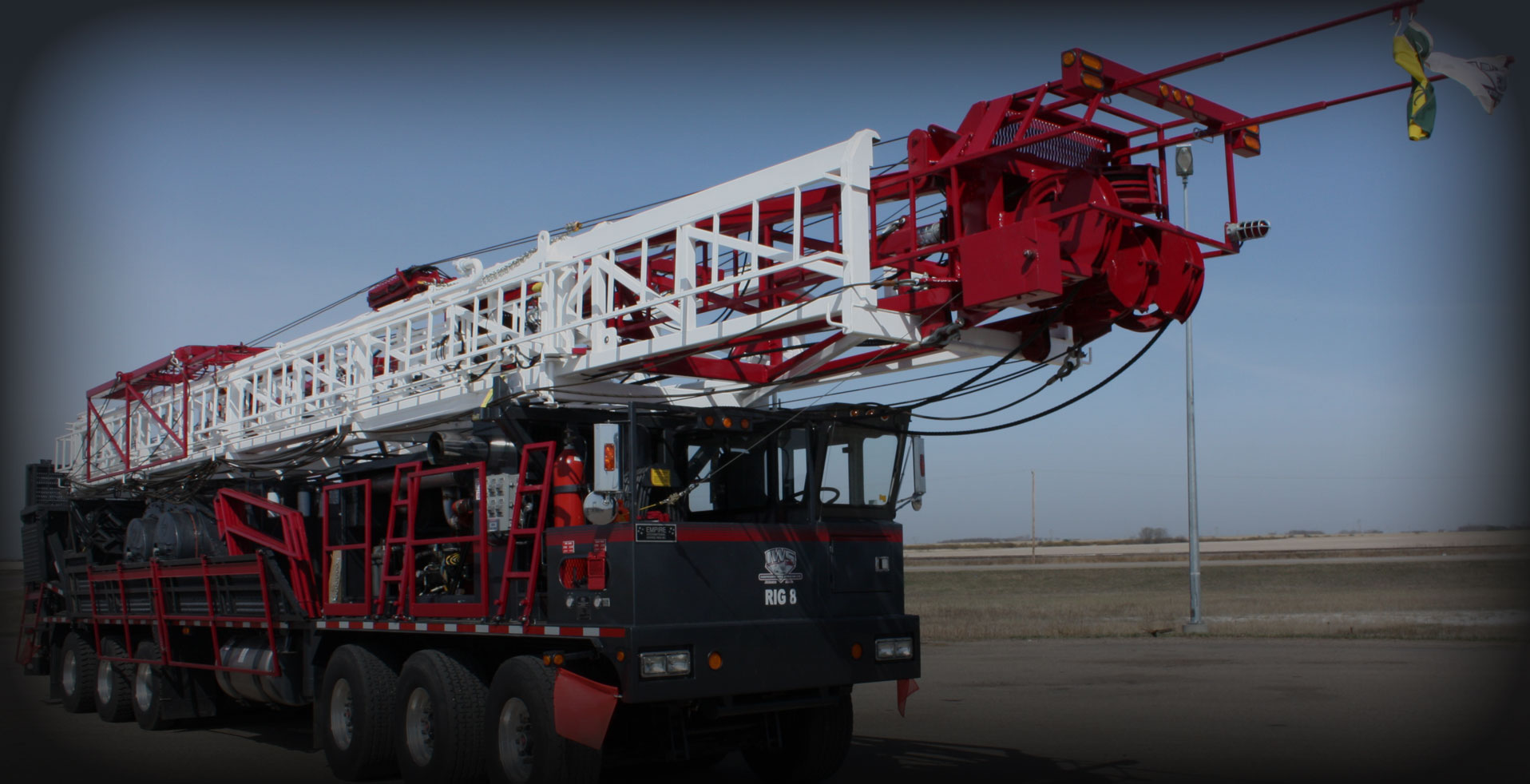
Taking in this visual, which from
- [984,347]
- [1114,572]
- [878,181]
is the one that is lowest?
[1114,572]

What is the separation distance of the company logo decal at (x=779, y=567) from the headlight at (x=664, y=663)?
962 mm

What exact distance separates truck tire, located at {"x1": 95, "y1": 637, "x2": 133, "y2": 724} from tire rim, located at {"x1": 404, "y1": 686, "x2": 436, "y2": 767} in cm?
785

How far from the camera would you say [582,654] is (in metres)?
8.92

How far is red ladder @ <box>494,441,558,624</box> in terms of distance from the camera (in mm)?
9453

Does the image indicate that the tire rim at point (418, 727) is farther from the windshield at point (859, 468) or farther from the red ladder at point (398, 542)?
the windshield at point (859, 468)

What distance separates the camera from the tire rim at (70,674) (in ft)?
56.9

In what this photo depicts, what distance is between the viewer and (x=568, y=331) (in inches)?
382

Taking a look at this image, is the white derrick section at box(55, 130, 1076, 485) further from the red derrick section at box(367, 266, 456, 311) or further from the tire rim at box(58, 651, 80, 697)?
the tire rim at box(58, 651, 80, 697)

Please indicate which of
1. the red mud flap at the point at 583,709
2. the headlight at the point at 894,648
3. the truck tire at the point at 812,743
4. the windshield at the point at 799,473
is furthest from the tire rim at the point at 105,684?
the headlight at the point at 894,648

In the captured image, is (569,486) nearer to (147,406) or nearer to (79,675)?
(147,406)

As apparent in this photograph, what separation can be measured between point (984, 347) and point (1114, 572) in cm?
4641

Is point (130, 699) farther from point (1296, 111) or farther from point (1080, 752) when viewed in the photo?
point (1296, 111)

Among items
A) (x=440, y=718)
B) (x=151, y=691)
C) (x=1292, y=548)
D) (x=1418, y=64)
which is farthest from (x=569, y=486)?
(x=1292, y=548)

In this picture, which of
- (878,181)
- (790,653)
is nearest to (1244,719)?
(790,653)
